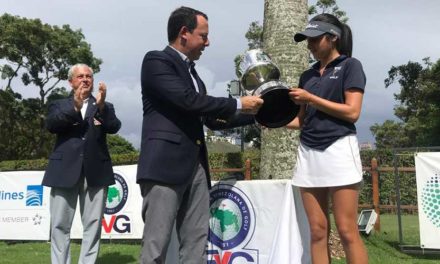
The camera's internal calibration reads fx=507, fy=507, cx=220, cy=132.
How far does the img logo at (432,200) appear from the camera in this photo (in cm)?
640

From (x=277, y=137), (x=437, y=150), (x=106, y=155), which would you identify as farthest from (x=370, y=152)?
(x=106, y=155)

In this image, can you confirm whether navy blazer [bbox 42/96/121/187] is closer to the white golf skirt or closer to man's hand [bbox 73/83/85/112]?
man's hand [bbox 73/83/85/112]

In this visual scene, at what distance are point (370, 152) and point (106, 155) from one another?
14.5 meters

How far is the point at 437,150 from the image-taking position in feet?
23.6

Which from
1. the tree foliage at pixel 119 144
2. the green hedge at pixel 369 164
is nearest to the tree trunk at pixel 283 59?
the green hedge at pixel 369 164

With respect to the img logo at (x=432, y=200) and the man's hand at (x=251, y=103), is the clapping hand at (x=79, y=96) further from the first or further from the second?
the img logo at (x=432, y=200)

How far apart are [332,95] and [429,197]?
391 cm

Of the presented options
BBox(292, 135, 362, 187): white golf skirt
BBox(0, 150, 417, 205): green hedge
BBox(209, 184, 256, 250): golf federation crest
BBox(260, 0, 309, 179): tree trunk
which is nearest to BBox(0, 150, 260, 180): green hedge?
BBox(0, 150, 417, 205): green hedge

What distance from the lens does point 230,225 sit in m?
3.94

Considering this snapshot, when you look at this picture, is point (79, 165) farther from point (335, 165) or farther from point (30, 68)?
point (30, 68)

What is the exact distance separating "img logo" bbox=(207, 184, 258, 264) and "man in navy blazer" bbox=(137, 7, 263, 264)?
0.55m

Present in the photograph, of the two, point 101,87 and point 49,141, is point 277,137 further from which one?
point 49,141

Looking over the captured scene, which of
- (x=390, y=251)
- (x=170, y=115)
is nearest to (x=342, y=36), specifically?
(x=170, y=115)

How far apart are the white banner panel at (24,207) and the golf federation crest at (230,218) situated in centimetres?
601
